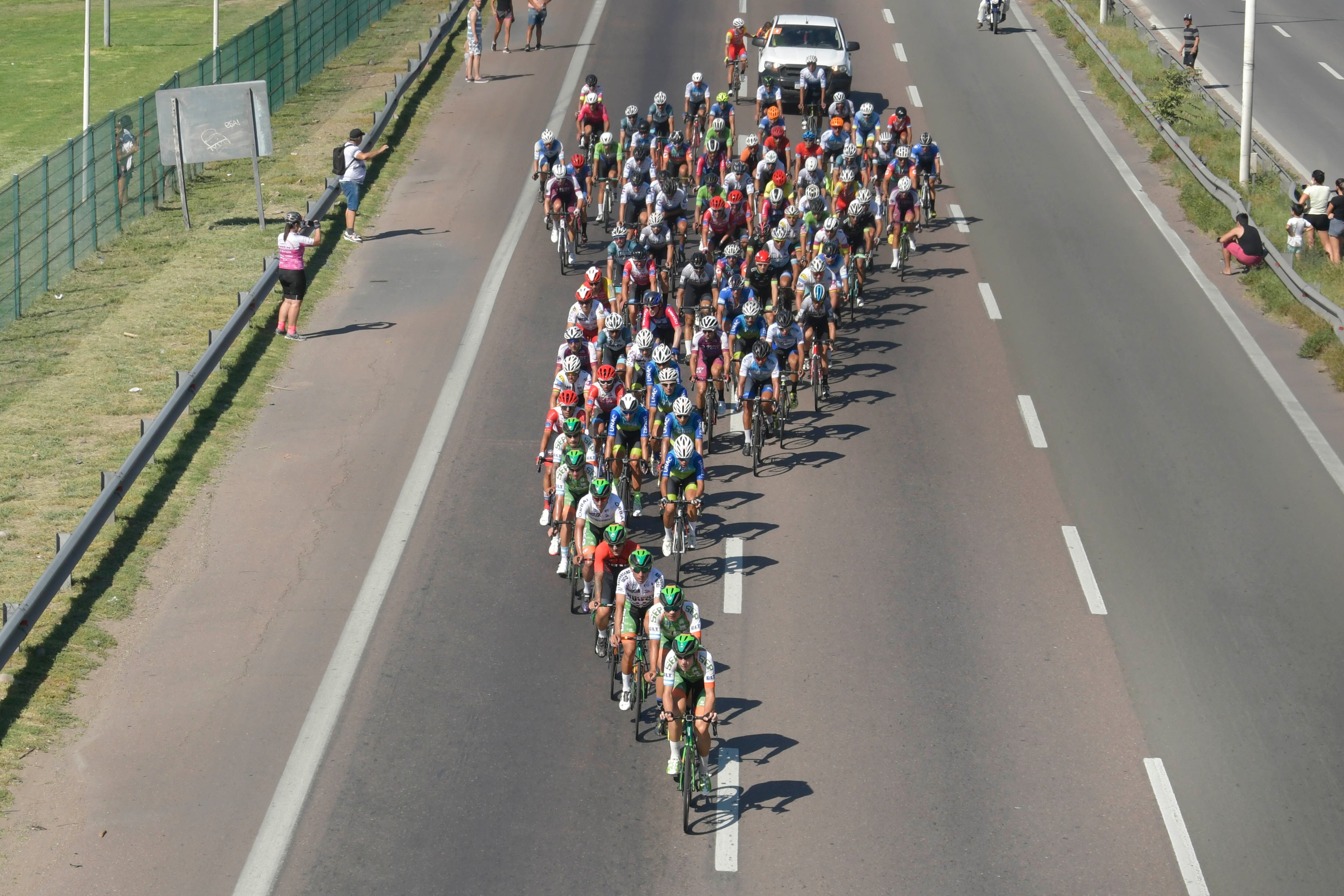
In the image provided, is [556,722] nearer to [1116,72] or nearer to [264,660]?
[264,660]

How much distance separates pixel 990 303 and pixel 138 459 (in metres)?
14.4

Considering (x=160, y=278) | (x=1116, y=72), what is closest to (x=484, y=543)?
(x=160, y=278)

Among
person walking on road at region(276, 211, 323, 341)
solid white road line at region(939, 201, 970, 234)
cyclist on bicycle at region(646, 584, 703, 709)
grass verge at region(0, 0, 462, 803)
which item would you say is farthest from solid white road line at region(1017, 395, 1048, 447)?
person walking on road at region(276, 211, 323, 341)

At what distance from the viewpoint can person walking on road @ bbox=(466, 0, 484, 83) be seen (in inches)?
1503

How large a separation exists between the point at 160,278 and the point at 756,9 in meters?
23.8

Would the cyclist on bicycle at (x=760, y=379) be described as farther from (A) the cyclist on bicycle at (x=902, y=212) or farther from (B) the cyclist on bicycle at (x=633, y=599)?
(A) the cyclist on bicycle at (x=902, y=212)

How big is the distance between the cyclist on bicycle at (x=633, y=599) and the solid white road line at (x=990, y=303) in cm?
1266

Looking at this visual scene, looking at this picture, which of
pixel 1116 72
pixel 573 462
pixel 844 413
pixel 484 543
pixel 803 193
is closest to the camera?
pixel 573 462

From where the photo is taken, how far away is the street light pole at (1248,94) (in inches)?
1210

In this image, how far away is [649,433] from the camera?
2008 centimetres

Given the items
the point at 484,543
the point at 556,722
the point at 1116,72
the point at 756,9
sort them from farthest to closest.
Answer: the point at 756,9, the point at 1116,72, the point at 484,543, the point at 556,722

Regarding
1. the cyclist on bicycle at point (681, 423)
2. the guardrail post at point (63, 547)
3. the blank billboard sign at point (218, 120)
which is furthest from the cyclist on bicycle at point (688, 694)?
the blank billboard sign at point (218, 120)

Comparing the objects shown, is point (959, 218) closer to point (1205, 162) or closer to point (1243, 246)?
point (1243, 246)

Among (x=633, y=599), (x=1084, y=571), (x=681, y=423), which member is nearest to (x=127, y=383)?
(x=681, y=423)
